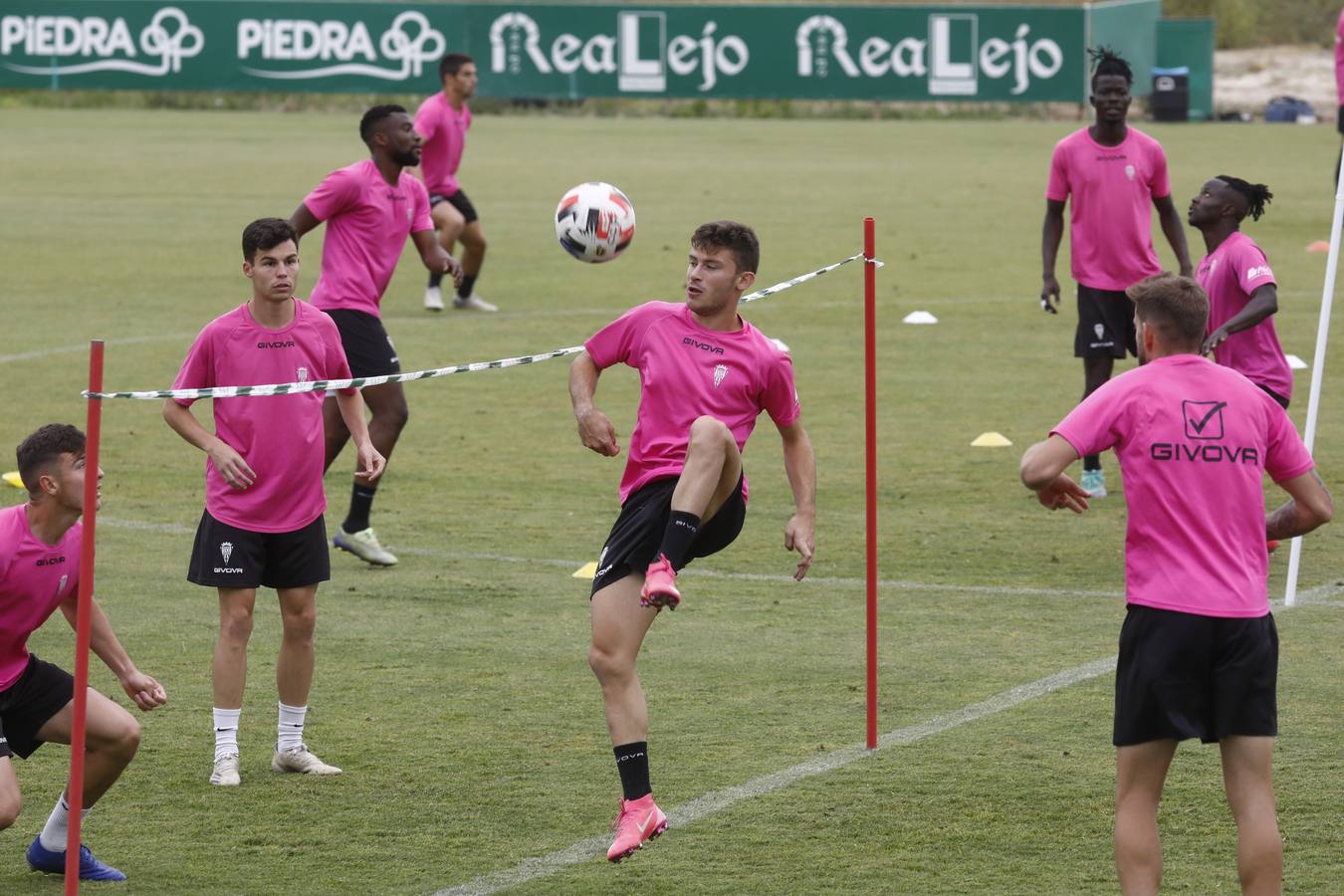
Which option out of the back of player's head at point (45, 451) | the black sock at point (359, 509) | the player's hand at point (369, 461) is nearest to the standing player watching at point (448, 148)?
the black sock at point (359, 509)

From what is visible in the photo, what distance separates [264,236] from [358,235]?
12.6 feet

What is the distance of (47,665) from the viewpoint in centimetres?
643

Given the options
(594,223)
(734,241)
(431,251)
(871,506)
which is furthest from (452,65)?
(734,241)

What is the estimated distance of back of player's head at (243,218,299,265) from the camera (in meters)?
7.43

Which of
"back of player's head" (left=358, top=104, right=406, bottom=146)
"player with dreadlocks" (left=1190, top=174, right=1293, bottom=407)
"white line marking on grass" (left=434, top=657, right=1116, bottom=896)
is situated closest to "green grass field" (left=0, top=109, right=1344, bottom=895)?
"white line marking on grass" (left=434, top=657, right=1116, bottom=896)

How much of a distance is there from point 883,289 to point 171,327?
7.58m

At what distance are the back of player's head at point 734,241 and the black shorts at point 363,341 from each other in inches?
179

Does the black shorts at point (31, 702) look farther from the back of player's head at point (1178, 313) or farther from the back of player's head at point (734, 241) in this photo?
the back of player's head at point (1178, 313)

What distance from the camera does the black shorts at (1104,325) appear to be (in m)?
12.5

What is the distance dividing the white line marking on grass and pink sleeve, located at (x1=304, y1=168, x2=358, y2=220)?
4.76m

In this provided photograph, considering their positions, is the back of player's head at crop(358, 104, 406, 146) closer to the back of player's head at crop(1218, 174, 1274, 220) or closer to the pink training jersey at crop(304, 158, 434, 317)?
the pink training jersey at crop(304, 158, 434, 317)

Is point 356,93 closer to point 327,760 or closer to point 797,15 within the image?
point 797,15

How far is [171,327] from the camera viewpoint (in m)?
18.9

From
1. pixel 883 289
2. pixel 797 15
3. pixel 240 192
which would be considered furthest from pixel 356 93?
pixel 883 289
